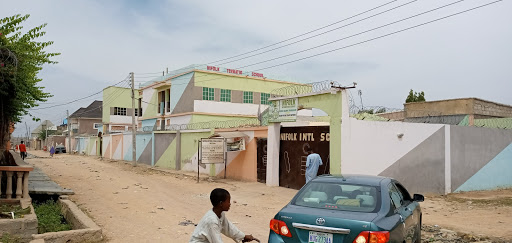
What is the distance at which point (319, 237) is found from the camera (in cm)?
432

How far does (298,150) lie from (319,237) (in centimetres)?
1062

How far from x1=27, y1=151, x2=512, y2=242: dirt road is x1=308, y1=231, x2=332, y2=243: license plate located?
3.03 meters

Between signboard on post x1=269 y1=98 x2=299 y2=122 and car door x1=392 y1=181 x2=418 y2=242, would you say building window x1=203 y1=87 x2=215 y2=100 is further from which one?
car door x1=392 y1=181 x2=418 y2=242

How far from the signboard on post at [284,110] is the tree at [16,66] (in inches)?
323

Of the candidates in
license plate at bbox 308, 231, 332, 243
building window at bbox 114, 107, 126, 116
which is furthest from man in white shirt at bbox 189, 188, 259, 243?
building window at bbox 114, 107, 126, 116

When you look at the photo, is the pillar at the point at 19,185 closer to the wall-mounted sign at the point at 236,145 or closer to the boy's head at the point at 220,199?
the boy's head at the point at 220,199

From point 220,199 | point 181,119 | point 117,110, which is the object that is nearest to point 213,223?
point 220,199

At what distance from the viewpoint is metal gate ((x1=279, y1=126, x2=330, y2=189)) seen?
1377 centimetres

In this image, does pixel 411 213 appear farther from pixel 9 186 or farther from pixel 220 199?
pixel 9 186

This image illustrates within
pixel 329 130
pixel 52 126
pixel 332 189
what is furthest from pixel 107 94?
pixel 332 189

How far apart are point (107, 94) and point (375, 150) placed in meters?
52.0

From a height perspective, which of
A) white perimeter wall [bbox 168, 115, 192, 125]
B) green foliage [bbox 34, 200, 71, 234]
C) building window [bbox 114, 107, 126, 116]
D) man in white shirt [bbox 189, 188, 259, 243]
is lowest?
green foliage [bbox 34, 200, 71, 234]

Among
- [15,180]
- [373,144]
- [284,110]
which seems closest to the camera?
[15,180]

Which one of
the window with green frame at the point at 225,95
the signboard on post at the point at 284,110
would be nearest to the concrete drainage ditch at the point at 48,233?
the signboard on post at the point at 284,110
